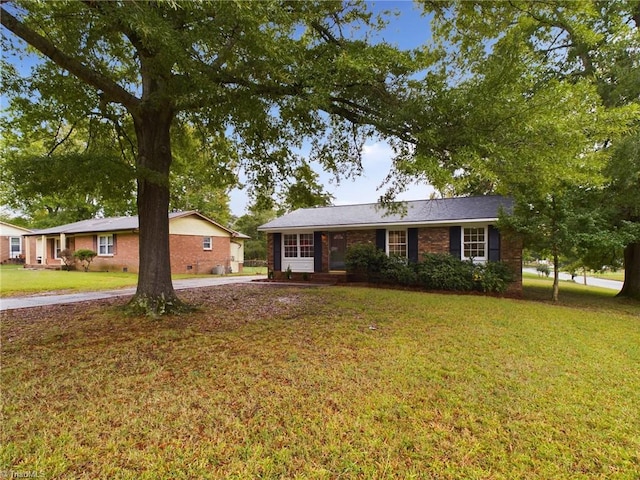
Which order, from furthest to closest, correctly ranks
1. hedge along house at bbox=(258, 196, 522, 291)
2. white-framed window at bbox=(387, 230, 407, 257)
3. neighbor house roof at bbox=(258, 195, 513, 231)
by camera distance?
white-framed window at bbox=(387, 230, 407, 257)
neighbor house roof at bbox=(258, 195, 513, 231)
hedge along house at bbox=(258, 196, 522, 291)

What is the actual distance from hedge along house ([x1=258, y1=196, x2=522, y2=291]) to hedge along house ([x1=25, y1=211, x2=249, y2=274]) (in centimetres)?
666

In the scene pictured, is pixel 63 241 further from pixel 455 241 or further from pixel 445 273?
pixel 455 241

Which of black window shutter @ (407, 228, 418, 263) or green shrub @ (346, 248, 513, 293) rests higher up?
black window shutter @ (407, 228, 418, 263)

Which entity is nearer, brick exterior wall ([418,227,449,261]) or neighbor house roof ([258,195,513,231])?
neighbor house roof ([258,195,513,231])

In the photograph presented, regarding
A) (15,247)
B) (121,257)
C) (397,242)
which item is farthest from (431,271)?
(15,247)

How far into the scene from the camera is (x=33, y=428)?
117 inches

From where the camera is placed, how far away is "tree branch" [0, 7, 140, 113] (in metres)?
4.64

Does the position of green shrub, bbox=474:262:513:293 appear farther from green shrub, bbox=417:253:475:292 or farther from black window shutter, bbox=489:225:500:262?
black window shutter, bbox=489:225:500:262

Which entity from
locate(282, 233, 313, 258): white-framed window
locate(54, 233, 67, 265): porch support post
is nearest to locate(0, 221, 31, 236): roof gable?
locate(54, 233, 67, 265): porch support post

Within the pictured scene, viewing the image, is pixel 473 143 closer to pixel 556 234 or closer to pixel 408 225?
pixel 556 234

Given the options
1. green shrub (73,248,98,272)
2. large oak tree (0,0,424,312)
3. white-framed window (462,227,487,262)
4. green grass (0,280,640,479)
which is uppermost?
large oak tree (0,0,424,312)

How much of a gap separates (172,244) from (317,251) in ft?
31.3

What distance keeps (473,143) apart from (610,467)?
432cm

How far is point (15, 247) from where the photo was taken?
103 feet
